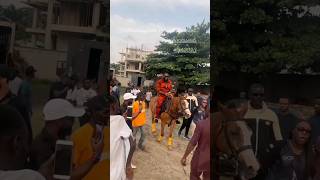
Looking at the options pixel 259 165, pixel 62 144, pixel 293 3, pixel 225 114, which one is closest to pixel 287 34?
pixel 293 3

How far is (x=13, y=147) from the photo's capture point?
3658mm

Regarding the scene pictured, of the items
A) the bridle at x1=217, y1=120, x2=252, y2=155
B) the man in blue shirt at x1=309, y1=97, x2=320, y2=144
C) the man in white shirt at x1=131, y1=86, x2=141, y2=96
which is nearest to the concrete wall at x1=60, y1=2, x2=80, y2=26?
the man in white shirt at x1=131, y1=86, x2=141, y2=96

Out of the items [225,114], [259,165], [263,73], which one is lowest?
[259,165]

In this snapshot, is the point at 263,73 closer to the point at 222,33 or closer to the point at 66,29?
the point at 222,33

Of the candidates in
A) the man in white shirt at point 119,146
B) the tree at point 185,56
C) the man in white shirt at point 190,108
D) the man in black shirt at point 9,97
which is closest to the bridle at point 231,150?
the man in white shirt at point 190,108

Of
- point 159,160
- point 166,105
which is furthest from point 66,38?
point 159,160

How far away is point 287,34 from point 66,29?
4.98 feet

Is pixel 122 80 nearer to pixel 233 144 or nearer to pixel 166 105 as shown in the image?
pixel 166 105

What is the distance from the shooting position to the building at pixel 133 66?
3562mm

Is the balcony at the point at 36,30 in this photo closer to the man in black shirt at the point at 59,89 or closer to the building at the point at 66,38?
the building at the point at 66,38

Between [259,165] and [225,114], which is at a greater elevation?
[225,114]

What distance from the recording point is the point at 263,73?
3.84 metres

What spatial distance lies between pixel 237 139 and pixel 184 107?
0.49 metres

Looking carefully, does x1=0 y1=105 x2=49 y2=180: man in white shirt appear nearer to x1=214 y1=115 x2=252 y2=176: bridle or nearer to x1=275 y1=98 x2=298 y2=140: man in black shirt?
x1=214 y1=115 x2=252 y2=176: bridle
